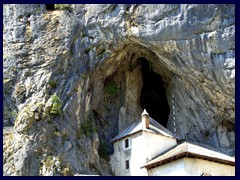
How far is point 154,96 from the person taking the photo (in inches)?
1833

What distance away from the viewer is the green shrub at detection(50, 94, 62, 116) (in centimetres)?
3575

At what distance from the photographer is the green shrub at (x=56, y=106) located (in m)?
35.8

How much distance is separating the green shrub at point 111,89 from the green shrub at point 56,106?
6.33 meters

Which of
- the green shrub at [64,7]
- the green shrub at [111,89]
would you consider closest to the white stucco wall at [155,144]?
the green shrub at [111,89]

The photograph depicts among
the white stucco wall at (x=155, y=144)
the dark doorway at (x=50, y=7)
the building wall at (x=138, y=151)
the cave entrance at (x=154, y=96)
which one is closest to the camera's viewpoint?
the building wall at (x=138, y=151)

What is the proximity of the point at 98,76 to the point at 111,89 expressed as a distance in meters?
2.43

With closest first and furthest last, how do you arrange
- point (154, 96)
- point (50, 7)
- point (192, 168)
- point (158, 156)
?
point (192, 168) → point (158, 156) → point (50, 7) → point (154, 96)

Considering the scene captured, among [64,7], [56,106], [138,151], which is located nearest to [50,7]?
[64,7]

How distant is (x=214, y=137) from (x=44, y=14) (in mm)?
16425

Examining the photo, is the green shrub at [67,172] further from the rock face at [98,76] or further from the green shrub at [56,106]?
the green shrub at [56,106]

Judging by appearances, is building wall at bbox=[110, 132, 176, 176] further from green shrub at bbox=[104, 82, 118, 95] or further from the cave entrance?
the cave entrance

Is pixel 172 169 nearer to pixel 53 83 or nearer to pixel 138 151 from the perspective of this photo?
pixel 138 151
